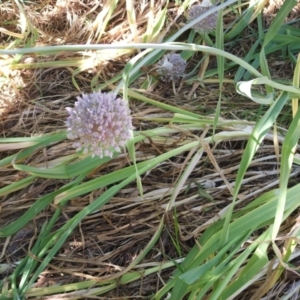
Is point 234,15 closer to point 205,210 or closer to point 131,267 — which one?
point 205,210

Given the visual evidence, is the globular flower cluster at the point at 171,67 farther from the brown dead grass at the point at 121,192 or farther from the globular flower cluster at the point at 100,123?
the globular flower cluster at the point at 100,123

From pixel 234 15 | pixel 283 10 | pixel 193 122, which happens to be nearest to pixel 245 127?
pixel 193 122

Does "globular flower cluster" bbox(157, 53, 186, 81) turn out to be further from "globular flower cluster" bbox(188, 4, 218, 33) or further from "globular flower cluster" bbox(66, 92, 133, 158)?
"globular flower cluster" bbox(66, 92, 133, 158)

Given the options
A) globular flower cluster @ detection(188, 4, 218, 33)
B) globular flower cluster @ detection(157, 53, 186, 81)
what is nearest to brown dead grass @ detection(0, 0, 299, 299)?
globular flower cluster @ detection(157, 53, 186, 81)

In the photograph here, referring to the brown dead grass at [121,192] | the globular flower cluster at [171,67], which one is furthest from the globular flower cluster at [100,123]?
the globular flower cluster at [171,67]

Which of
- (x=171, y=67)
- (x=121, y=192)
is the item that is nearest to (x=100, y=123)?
(x=121, y=192)

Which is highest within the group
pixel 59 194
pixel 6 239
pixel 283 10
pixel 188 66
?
pixel 283 10
